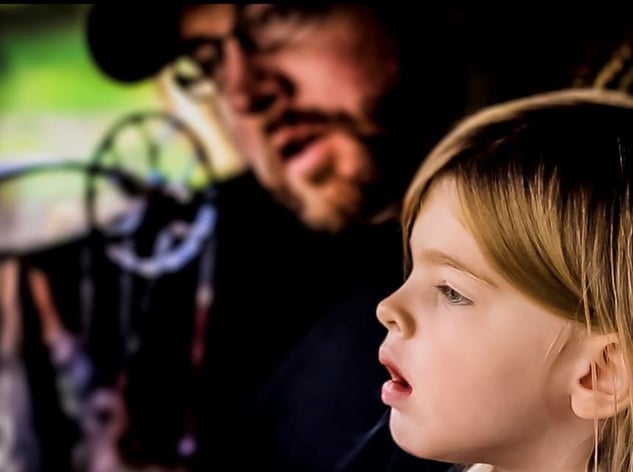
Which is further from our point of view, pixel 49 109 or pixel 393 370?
pixel 49 109

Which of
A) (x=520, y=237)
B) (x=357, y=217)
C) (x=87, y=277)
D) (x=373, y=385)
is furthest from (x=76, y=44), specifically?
(x=520, y=237)

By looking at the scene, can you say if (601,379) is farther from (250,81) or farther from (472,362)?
(250,81)

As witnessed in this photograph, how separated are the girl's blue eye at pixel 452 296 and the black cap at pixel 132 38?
1.88 ft

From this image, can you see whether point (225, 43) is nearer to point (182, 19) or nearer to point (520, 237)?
point (182, 19)

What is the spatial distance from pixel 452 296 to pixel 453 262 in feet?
0.08

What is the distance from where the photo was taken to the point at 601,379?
1.99 ft

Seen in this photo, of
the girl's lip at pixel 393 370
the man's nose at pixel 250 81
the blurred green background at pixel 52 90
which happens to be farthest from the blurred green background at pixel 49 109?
the girl's lip at pixel 393 370

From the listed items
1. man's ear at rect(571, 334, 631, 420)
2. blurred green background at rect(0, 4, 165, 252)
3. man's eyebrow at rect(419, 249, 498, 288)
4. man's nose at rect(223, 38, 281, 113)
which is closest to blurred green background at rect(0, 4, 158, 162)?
blurred green background at rect(0, 4, 165, 252)

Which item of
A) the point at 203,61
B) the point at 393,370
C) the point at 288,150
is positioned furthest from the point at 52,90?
the point at 393,370

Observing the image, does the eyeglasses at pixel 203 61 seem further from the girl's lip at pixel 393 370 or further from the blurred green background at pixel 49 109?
the girl's lip at pixel 393 370

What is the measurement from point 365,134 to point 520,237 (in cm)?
46

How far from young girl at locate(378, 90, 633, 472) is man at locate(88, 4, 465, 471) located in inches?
13.5

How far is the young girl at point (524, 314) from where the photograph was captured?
1.97 ft

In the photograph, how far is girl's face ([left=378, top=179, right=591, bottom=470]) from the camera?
61 cm
